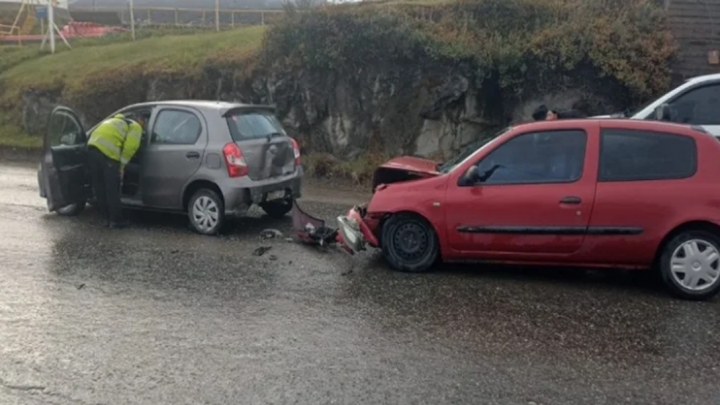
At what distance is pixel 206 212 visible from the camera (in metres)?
9.47

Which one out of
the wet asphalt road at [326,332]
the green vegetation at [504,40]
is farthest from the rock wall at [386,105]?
the wet asphalt road at [326,332]

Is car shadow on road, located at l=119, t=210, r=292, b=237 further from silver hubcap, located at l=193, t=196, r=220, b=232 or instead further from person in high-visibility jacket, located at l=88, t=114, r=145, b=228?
person in high-visibility jacket, located at l=88, t=114, r=145, b=228

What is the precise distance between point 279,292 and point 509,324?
7.22 ft

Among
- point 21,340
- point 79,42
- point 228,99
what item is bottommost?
point 21,340

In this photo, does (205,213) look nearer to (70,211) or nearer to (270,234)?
(270,234)

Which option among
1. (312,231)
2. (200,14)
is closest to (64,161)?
(312,231)

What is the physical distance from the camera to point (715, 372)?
17.1ft

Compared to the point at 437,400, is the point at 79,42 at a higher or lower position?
higher

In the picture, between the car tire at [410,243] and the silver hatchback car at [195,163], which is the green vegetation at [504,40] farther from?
the car tire at [410,243]

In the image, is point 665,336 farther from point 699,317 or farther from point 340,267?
point 340,267

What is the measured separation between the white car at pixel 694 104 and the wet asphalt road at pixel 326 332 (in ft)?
10.7

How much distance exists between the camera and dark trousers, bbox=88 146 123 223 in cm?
959

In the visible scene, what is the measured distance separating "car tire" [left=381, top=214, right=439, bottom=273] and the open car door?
4734 mm

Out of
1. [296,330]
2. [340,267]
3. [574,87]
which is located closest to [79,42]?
[574,87]
